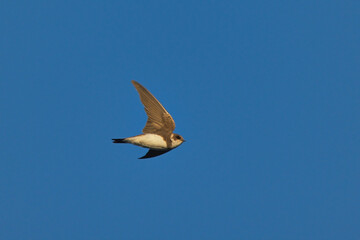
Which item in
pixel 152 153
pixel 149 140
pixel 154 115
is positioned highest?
pixel 154 115

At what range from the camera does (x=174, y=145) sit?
1953 cm

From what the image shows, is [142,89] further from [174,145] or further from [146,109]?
[174,145]

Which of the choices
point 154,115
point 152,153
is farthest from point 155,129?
point 152,153

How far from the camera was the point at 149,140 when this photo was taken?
19.0 metres

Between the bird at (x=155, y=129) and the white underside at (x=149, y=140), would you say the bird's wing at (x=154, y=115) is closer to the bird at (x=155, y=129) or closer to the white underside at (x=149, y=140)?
the bird at (x=155, y=129)

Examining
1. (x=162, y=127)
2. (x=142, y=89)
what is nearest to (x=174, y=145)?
(x=162, y=127)

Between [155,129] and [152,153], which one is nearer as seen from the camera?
[155,129]

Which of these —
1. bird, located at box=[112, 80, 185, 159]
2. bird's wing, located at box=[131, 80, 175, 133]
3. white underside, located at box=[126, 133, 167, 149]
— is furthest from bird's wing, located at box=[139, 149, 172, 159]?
bird's wing, located at box=[131, 80, 175, 133]

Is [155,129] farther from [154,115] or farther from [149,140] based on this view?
[154,115]

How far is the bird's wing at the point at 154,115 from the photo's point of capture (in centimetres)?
1805

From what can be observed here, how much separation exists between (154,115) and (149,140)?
3.15ft

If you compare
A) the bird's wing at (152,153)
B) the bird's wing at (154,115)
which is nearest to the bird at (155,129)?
the bird's wing at (154,115)

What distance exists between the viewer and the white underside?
18812 mm

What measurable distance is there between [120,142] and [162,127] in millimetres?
1566
